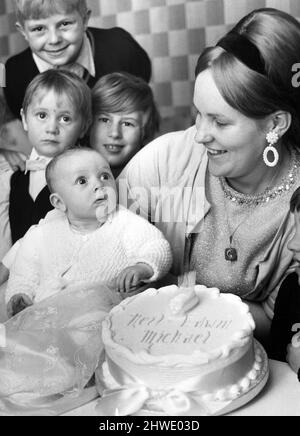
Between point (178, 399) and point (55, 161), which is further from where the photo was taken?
point (55, 161)

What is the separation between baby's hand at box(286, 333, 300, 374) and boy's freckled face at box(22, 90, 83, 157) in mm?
571

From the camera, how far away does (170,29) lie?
1166 mm

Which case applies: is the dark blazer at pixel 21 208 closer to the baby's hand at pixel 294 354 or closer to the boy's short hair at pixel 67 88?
the boy's short hair at pixel 67 88

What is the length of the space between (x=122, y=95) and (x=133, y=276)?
1.17 ft

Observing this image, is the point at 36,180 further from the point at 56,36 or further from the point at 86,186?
the point at 56,36

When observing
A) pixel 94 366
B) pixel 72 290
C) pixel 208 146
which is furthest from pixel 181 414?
pixel 208 146

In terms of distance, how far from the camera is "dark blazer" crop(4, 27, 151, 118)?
1175mm

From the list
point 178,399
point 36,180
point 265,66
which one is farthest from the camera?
point 36,180

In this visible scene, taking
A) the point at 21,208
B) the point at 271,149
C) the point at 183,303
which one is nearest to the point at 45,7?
the point at 21,208

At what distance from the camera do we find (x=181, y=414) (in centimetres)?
99

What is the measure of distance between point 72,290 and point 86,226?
0.42 feet

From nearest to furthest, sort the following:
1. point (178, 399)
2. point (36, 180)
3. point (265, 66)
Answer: point (178, 399)
point (265, 66)
point (36, 180)

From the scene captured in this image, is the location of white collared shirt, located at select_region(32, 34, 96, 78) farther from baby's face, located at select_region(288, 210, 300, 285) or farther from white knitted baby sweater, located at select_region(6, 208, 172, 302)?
baby's face, located at select_region(288, 210, 300, 285)

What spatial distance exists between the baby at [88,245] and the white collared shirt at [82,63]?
160mm
